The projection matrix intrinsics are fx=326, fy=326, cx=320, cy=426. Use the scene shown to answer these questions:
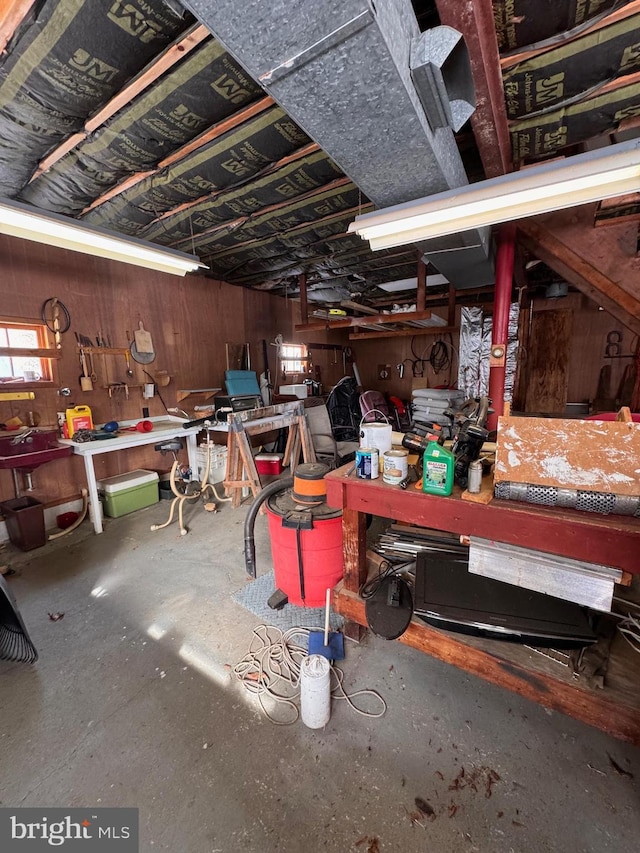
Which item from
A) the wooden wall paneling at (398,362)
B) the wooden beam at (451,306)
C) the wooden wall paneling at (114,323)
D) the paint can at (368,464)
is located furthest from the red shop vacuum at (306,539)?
the wooden wall paneling at (398,362)

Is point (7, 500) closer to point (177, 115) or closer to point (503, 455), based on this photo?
point (177, 115)

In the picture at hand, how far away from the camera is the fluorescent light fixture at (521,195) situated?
1248 millimetres

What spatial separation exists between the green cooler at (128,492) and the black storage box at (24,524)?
1.80 ft

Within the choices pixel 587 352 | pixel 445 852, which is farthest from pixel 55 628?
pixel 587 352

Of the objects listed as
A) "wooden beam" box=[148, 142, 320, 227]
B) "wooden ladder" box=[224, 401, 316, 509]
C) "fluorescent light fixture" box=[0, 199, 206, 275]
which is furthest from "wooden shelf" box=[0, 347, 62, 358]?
"wooden ladder" box=[224, 401, 316, 509]

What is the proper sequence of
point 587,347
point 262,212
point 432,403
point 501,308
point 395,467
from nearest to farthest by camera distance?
point 395,467, point 501,308, point 262,212, point 432,403, point 587,347

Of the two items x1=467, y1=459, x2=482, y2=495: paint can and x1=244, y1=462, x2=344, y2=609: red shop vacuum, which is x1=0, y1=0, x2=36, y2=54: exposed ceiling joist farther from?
x1=467, y1=459, x2=482, y2=495: paint can

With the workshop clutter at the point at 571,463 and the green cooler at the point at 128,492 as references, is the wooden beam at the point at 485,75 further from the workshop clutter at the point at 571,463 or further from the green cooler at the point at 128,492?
the green cooler at the point at 128,492

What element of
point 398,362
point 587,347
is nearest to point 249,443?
point 398,362

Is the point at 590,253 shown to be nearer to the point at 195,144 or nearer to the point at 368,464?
the point at 368,464

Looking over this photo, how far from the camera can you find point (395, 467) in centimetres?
147

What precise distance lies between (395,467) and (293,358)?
5147 mm

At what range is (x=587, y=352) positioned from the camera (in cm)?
532

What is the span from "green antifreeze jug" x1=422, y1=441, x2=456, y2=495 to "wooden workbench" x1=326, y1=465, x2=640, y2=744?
0.04m
